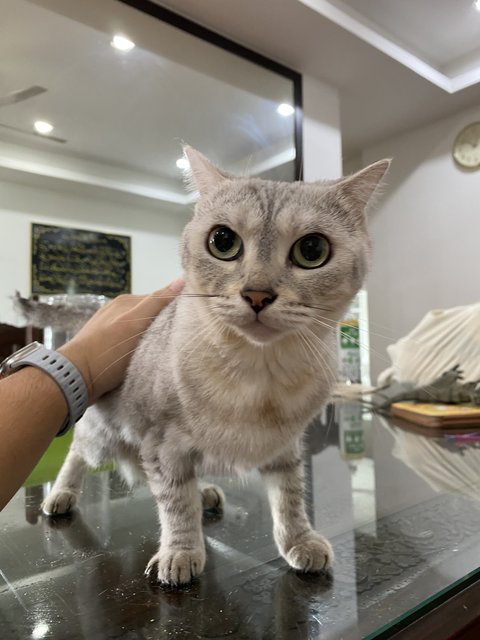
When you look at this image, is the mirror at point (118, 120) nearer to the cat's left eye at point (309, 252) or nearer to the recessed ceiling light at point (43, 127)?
the recessed ceiling light at point (43, 127)

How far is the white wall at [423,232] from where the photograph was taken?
109 inches

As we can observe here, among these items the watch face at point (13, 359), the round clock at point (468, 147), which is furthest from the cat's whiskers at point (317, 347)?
the round clock at point (468, 147)

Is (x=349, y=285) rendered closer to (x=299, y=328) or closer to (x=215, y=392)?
(x=299, y=328)

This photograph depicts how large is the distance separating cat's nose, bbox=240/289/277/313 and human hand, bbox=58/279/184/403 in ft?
1.05

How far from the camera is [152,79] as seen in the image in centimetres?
193

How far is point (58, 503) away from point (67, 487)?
0.15 feet

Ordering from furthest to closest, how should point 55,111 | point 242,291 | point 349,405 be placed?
point 349,405 → point 55,111 → point 242,291

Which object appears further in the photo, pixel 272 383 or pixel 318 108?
pixel 318 108

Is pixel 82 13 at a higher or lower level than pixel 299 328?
higher

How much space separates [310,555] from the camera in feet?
2.09

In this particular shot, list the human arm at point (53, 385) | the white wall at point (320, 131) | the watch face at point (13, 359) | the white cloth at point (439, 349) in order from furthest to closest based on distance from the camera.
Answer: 1. the white wall at point (320, 131)
2. the white cloth at point (439, 349)
3. the watch face at point (13, 359)
4. the human arm at point (53, 385)

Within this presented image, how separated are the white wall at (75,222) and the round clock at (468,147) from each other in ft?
6.03

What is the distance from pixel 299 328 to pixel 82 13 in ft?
5.51

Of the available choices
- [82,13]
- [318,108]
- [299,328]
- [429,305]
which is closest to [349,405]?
[429,305]
